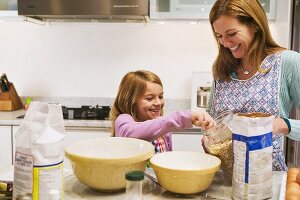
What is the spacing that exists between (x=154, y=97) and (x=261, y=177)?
836 millimetres

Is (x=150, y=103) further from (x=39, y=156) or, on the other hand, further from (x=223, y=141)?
(x=39, y=156)

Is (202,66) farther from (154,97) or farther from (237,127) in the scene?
(237,127)

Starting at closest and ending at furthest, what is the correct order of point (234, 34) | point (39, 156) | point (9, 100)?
1. point (39, 156)
2. point (234, 34)
3. point (9, 100)

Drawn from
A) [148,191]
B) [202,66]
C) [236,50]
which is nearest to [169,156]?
[148,191]

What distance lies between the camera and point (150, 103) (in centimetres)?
172

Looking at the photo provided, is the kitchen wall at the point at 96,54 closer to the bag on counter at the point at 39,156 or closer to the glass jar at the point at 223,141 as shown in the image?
the glass jar at the point at 223,141

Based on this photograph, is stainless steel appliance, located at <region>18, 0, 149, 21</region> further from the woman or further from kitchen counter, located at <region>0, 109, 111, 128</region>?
the woman

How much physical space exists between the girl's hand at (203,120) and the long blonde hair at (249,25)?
40 centimetres

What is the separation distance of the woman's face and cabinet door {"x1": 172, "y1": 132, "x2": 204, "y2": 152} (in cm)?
127

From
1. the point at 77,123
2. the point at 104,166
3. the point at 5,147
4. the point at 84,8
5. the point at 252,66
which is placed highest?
the point at 84,8

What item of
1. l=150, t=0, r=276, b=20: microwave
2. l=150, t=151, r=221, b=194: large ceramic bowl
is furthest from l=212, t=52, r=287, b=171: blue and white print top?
l=150, t=0, r=276, b=20: microwave

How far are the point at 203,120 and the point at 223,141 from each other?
9 cm

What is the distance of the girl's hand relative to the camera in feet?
3.83

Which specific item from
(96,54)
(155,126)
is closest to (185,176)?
(155,126)
